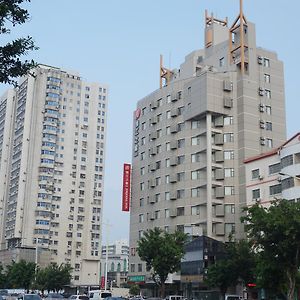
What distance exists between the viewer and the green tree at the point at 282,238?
36.0m

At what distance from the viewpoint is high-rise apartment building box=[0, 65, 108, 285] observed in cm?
12925

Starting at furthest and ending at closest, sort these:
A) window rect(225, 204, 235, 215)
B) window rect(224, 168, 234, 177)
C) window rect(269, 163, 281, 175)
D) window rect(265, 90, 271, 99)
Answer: window rect(265, 90, 271, 99) → window rect(224, 168, 234, 177) → window rect(225, 204, 235, 215) → window rect(269, 163, 281, 175)

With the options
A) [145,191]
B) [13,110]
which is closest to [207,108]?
[145,191]

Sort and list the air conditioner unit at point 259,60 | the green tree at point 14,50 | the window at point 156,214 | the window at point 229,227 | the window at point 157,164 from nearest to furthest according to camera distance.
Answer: the green tree at point 14,50
the window at point 229,227
the air conditioner unit at point 259,60
the window at point 156,214
the window at point 157,164

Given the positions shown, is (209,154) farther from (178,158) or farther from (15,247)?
(15,247)

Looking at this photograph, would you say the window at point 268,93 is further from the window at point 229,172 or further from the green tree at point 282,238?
the green tree at point 282,238

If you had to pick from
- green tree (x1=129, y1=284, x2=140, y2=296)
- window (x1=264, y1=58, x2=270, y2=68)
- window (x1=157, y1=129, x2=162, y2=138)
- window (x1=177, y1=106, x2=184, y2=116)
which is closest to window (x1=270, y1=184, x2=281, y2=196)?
window (x1=177, y1=106, x2=184, y2=116)

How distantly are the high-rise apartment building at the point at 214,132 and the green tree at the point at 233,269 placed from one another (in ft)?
60.3

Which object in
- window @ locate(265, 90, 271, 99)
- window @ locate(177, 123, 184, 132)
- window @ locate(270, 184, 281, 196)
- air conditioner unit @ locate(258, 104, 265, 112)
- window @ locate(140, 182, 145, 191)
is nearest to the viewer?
window @ locate(270, 184, 281, 196)

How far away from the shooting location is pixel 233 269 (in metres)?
54.9

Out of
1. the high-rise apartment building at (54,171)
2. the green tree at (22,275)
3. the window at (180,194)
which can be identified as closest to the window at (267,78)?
the window at (180,194)

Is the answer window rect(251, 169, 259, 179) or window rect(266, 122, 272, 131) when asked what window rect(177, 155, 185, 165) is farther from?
window rect(251, 169, 259, 179)

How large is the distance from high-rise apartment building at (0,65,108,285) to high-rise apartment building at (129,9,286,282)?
45982mm

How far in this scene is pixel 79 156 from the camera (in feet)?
458
